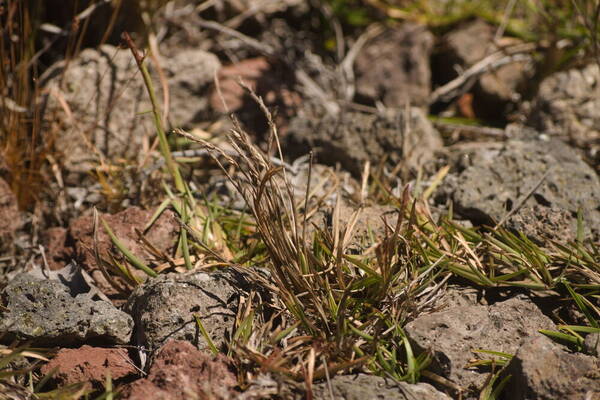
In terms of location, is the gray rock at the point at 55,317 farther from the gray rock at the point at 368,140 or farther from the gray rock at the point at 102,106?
the gray rock at the point at 368,140

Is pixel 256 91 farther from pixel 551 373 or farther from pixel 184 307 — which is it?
pixel 551 373

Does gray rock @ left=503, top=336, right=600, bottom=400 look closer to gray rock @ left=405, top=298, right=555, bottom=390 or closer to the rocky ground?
the rocky ground

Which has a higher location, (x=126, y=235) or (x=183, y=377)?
(x=126, y=235)

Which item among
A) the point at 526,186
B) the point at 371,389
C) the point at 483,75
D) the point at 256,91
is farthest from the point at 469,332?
the point at 483,75

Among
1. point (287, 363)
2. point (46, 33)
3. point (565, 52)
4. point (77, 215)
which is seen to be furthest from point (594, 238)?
point (46, 33)

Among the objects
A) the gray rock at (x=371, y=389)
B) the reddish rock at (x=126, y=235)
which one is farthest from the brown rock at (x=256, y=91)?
the gray rock at (x=371, y=389)

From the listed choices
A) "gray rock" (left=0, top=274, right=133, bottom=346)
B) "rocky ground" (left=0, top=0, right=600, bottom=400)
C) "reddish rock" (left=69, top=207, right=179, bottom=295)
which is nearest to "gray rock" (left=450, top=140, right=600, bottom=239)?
"rocky ground" (left=0, top=0, right=600, bottom=400)

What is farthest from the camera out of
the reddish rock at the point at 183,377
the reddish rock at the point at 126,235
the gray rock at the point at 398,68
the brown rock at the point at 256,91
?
the gray rock at the point at 398,68
